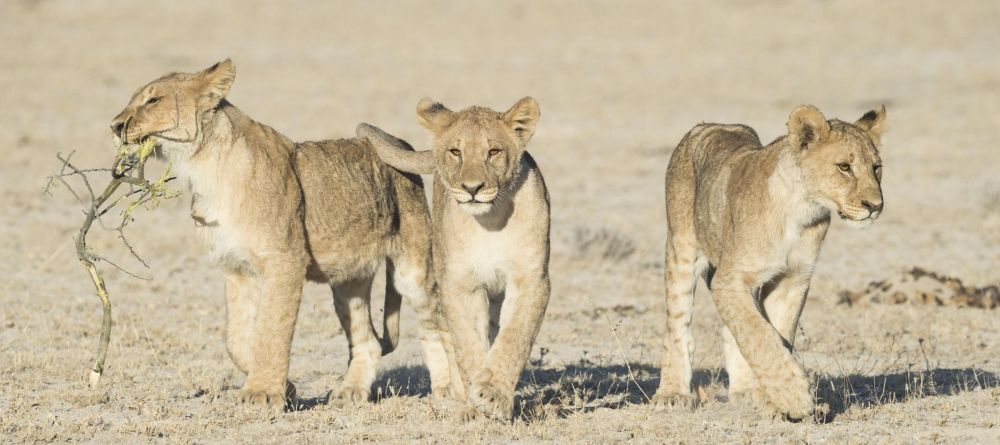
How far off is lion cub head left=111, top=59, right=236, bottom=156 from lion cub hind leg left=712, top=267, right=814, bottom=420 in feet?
8.76

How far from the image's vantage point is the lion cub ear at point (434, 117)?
675 cm

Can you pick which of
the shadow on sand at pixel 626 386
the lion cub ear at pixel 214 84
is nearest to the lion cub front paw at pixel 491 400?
the shadow on sand at pixel 626 386

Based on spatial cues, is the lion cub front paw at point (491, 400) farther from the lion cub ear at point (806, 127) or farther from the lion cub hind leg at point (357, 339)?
the lion cub ear at point (806, 127)

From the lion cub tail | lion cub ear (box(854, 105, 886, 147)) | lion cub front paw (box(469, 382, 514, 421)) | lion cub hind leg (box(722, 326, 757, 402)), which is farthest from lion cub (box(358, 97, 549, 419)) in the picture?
lion cub ear (box(854, 105, 886, 147))

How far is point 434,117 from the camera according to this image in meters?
6.77

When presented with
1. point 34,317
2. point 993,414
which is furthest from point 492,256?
point 34,317

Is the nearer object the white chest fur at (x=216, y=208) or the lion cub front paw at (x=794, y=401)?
the lion cub front paw at (x=794, y=401)

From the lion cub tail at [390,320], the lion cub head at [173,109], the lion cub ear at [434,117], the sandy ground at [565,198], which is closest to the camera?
the lion cub head at [173,109]

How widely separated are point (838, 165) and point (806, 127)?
24 centimetres

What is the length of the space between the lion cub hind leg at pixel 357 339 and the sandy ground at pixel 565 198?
0.22 m

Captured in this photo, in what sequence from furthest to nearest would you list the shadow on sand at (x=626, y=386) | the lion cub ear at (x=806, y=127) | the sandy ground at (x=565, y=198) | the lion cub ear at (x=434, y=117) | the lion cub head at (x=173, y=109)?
1. the shadow on sand at (x=626, y=386)
2. the sandy ground at (x=565, y=198)
3. the lion cub ear at (x=434, y=117)
4. the lion cub head at (x=173, y=109)
5. the lion cub ear at (x=806, y=127)

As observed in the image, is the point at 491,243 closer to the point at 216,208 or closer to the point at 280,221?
the point at 280,221

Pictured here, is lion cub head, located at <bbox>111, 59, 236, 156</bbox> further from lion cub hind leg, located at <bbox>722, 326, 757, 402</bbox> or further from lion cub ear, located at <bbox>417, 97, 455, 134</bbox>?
lion cub hind leg, located at <bbox>722, 326, 757, 402</bbox>

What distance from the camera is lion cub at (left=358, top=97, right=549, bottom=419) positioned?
6340 millimetres
